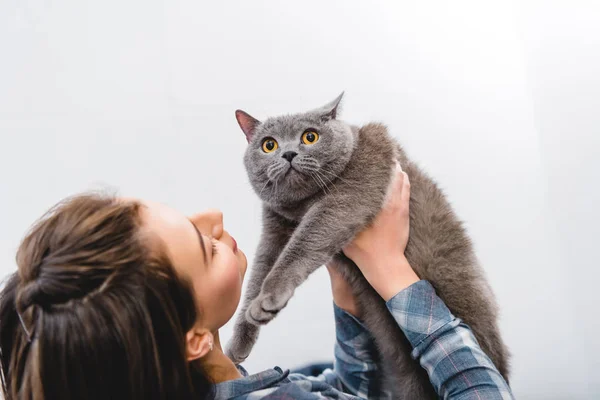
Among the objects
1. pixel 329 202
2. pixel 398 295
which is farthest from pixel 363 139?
pixel 398 295

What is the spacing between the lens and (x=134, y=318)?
750mm

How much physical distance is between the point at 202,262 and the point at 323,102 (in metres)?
1.08

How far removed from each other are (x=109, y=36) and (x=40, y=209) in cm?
60

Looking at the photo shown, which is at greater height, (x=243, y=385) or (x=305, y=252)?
(x=305, y=252)

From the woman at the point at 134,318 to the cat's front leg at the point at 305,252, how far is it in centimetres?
8

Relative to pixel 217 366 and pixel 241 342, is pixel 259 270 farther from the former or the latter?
pixel 217 366

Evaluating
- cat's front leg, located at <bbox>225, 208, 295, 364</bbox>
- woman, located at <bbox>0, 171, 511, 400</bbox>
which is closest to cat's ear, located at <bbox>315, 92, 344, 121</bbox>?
cat's front leg, located at <bbox>225, 208, 295, 364</bbox>

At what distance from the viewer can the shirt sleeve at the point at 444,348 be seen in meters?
0.94

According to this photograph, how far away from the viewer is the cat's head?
1.12 m

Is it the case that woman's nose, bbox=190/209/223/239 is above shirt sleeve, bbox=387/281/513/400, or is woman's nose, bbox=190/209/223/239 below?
above

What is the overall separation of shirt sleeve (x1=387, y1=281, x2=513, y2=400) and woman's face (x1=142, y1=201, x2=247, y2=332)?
1.18 ft

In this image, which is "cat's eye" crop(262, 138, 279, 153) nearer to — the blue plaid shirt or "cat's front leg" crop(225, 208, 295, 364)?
"cat's front leg" crop(225, 208, 295, 364)

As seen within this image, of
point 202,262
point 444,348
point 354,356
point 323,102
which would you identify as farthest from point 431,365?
point 323,102

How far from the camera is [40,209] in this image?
1.55 meters
